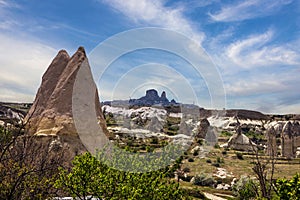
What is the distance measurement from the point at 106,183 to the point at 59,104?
633 inches

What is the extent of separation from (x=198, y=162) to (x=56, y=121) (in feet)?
91.0

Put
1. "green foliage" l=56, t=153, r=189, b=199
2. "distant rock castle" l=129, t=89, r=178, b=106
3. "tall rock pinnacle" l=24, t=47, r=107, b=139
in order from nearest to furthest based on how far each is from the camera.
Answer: "green foliage" l=56, t=153, r=189, b=199
"tall rock pinnacle" l=24, t=47, r=107, b=139
"distant rock castle" l=129, t=89, r=178, b=106

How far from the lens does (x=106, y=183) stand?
10.9 m

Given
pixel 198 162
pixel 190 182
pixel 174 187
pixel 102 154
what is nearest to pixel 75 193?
pixel 102 154

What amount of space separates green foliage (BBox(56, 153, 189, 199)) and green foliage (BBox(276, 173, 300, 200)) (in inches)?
145

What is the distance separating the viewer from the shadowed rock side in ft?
77.1

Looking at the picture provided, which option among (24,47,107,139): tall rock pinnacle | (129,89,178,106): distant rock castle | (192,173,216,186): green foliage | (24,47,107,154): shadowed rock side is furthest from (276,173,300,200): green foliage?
(192,173,216,186): green foliage

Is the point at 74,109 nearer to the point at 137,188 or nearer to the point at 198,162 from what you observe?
the point at 137,188

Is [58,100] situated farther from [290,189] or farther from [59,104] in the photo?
[290,189]

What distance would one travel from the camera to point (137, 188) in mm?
10641

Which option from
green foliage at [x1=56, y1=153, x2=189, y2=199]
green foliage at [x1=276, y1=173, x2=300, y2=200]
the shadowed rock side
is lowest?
green foliage at [x1=56, y1=153, x2=189, y2=199]

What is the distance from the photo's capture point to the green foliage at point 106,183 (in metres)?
10.8

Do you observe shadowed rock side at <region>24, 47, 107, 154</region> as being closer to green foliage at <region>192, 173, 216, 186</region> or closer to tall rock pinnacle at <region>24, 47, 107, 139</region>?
tall rock pinnacle at <region>24, 47, 107, 139</region>

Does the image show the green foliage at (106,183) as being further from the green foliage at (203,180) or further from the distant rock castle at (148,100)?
the green foliage at (203,180)
